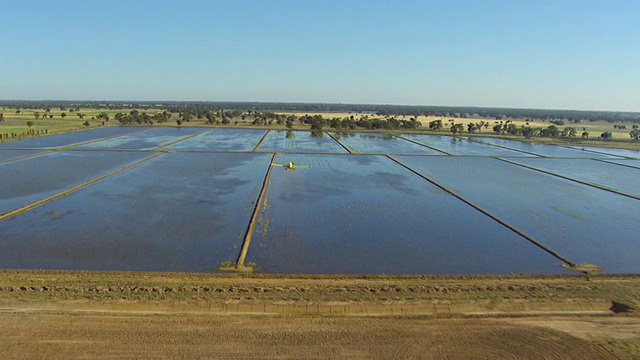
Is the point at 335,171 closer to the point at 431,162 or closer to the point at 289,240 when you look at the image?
the point at 431,162

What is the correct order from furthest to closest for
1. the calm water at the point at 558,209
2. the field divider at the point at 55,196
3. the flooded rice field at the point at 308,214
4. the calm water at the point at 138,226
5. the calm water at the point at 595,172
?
1. the calm water at the point at 595,172
2. the field divider at the point at 55,196
3. the calm water at the point at 558,209
4. the flooded rice field at the point at 308,214
5. the calm water at the point at 138,226

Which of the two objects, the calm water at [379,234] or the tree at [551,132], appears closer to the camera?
the calm water at [379,234]

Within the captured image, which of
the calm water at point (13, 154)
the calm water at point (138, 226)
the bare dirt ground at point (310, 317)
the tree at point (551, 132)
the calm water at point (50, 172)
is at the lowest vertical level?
the bare dirt ground at point (310, 317)

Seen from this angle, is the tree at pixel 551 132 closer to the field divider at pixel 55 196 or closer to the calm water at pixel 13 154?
the field divider at pixel 55 196

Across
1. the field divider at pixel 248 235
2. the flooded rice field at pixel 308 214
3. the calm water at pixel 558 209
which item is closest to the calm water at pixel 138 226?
the flooded rice field at pixel 308 214

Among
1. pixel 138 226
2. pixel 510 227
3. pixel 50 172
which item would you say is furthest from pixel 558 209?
pixel 50 172

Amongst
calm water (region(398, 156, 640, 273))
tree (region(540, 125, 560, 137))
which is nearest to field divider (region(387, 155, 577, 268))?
calm water (region(398, 156, 640, 273))

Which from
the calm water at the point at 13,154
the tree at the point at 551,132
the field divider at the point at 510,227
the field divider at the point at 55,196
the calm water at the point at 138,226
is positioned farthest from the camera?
the tree at the point at 551,132

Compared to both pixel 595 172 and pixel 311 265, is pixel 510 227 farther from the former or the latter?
pixel 595 172
